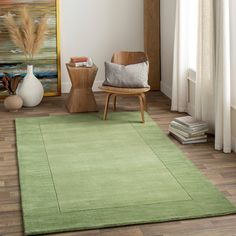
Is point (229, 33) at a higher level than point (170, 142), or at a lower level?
higher

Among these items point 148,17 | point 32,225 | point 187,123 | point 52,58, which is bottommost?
point 32,225

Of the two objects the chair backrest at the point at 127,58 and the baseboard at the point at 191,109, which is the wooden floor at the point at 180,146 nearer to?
the baseboard at the point at 191,109

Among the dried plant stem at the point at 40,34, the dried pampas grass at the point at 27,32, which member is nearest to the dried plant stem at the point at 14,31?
the dried pampas grass at the point at 27,32

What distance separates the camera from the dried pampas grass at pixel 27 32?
7293 mm

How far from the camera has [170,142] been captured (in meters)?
5.91

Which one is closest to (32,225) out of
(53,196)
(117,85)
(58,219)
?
(58,219)

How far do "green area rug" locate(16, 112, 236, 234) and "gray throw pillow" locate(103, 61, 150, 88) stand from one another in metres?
0.38

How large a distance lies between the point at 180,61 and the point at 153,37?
1.04 metres

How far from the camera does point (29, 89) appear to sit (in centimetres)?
716

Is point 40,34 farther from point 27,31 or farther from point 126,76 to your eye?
point 126,76

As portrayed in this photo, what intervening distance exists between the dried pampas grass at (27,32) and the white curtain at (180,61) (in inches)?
62.0

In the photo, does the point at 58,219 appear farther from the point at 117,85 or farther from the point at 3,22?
the point at 3,22

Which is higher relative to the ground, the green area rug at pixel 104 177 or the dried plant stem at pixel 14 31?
the dried plant stem at pixel 14 31

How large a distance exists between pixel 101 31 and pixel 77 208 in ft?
12.2
